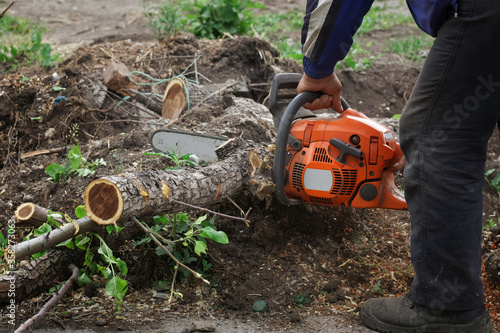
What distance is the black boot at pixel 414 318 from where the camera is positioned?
6.86 feet

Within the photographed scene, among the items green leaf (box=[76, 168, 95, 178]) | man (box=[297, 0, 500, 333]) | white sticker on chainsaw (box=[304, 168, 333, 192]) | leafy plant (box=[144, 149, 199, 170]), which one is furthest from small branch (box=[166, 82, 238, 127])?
man (box=[297, 0, 500, 333])

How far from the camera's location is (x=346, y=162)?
256cm

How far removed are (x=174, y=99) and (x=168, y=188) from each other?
6.48ft

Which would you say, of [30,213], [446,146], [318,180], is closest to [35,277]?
[30,213]

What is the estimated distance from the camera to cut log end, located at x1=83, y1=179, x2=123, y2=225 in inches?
85.3

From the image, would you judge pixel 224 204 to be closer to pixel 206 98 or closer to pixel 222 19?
pixel 206 98

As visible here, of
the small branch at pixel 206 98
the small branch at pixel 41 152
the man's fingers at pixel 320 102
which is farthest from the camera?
the small branch at pixel 206 98

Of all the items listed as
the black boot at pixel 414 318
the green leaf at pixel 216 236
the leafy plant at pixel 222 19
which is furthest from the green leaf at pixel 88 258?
the leafy plant at pixel 222 19

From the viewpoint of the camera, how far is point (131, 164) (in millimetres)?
3256

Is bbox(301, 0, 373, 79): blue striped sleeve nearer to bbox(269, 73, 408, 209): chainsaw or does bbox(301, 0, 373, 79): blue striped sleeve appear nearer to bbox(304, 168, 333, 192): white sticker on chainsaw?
bbox(269, 73, 408, 209): chainsaw

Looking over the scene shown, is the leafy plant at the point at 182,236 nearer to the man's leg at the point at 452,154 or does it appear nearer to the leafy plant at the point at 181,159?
the leafy plant at the point at 181,159

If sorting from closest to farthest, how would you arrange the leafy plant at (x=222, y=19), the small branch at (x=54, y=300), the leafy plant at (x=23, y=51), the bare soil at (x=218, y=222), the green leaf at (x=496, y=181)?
the small branch at (x=54, y=300) → the bare soil at (x=218, y=222) → the green leaf at (x=496, y=181) → the leafy plant at (x=23, y=51) → the leafy plant at (x=222, y=19)

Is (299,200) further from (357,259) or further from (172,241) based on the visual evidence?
(172,241)

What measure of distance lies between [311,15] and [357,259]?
1433mm
